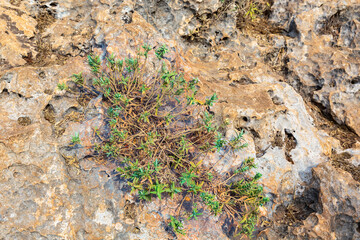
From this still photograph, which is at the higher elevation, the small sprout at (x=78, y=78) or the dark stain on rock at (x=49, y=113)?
the small sprout at (x=78, y=78)

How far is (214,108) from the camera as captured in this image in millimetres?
3762

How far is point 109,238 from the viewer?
299 cm

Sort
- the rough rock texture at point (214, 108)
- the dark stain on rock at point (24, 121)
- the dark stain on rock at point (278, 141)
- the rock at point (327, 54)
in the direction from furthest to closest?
the rock at point (327, 54), the dark stain on rock at point (278, 141), the dark stain on rock at point (24, 121), the rough rock texture at point (214, 108)

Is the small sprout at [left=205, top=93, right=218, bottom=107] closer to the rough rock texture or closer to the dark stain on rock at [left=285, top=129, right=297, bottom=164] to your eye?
the rough rock texture

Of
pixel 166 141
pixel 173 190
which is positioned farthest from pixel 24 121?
pixel 173 190

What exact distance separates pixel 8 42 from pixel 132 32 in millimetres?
1826

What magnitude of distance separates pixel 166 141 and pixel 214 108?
912mm

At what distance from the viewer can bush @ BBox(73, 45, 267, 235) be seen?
307 centimetres

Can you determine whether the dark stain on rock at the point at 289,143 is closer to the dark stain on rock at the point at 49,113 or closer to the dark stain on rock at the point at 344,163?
the dark stain on rock at the point at 344,163

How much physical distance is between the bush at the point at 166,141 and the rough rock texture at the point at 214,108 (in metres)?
0.20

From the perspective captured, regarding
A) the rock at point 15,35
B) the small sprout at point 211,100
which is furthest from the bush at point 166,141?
the rock at point 15,35

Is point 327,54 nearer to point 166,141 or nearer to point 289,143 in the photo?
point 289,143

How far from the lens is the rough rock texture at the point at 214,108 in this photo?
9.95 ft

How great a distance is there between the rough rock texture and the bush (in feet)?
0.66
